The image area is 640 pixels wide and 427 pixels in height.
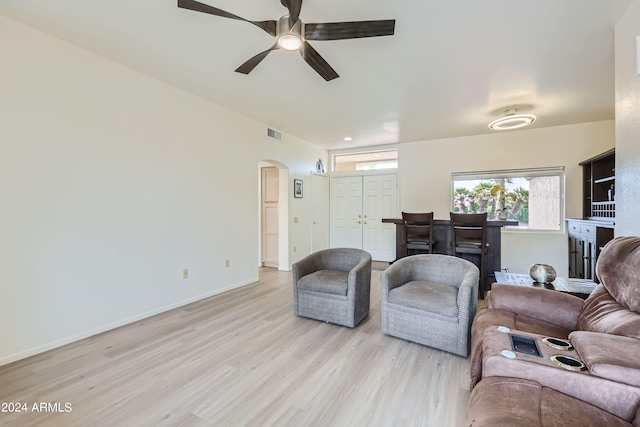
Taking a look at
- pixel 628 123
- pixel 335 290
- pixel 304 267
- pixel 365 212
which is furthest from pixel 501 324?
pixel 365 212

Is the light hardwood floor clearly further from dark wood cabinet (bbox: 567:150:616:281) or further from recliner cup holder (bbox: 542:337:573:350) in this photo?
dark wood cabinet (bbox: 567:150:616:281)

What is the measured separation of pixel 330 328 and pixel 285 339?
18.8 inches

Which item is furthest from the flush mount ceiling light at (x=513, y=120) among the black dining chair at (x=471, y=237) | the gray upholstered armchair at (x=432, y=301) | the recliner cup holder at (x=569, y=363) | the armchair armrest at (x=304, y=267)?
the recliner cup holder at (x=569, y=363)

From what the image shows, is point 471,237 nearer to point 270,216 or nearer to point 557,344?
point 557,344

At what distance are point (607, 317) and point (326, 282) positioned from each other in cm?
197

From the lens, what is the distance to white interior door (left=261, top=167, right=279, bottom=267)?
5.45m

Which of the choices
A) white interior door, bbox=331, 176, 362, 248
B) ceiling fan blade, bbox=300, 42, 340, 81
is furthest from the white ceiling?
white interior door, bbox=331, 176, 362, 248

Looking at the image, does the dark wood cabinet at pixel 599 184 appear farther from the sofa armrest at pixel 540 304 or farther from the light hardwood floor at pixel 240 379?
the light hardwood floor at pixel 240 379

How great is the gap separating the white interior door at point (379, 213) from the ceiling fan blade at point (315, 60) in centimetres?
385

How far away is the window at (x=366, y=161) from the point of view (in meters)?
6.11

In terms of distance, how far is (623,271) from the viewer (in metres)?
1.41

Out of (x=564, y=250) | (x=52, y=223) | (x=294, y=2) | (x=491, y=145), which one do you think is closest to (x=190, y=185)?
(x=52, y=223)

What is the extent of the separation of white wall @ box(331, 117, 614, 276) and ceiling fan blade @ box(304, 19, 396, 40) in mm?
3902

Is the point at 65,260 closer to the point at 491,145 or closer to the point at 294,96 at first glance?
the point at 294,96
